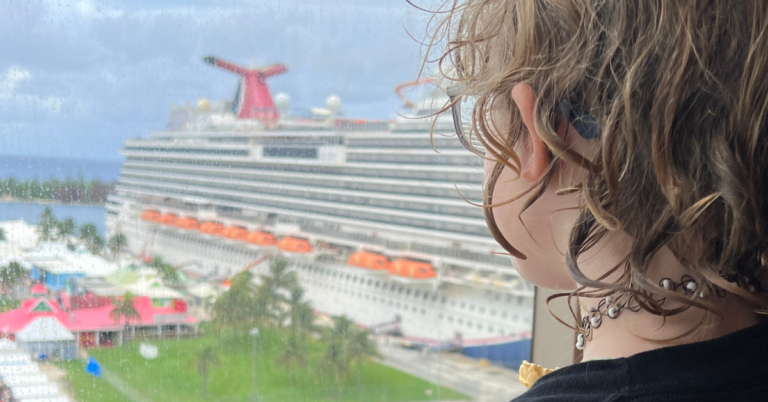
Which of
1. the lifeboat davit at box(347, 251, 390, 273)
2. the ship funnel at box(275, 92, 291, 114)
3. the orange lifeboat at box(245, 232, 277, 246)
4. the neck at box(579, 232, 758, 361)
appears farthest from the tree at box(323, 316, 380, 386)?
the neck at box(579, 232, 758, 361)

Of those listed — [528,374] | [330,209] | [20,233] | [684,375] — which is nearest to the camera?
[684,375]

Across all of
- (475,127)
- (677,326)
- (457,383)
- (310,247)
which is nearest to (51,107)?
(310,247)

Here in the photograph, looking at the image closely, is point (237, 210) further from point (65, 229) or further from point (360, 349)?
point (360, 349)

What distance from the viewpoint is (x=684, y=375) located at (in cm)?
52

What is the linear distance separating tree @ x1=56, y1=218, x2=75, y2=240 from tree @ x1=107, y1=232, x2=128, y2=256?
0.07 m

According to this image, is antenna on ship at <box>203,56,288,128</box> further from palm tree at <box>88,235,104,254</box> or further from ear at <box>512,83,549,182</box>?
ear at <box>512,83,549,182</box>

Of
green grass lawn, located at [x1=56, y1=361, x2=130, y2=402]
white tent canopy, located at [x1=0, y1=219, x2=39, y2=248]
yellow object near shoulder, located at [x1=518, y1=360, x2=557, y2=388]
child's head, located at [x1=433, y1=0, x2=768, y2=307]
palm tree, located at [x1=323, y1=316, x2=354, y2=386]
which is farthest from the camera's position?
palm tree, located at [x1=323, y1=316, x2=354, y2=386]

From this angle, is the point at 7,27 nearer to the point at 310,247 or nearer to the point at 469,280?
the point at 310,247

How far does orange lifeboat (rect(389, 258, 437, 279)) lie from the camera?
1.58m

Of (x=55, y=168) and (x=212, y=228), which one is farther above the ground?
(x=55, y=168)

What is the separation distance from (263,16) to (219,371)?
2.23 ft

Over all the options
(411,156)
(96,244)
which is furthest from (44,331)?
(411,156)

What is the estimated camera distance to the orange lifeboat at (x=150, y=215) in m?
1.20

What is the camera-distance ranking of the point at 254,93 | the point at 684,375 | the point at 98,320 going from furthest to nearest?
1. the point at 254,93
2. the point at 98,320
3. the point at 684,375
